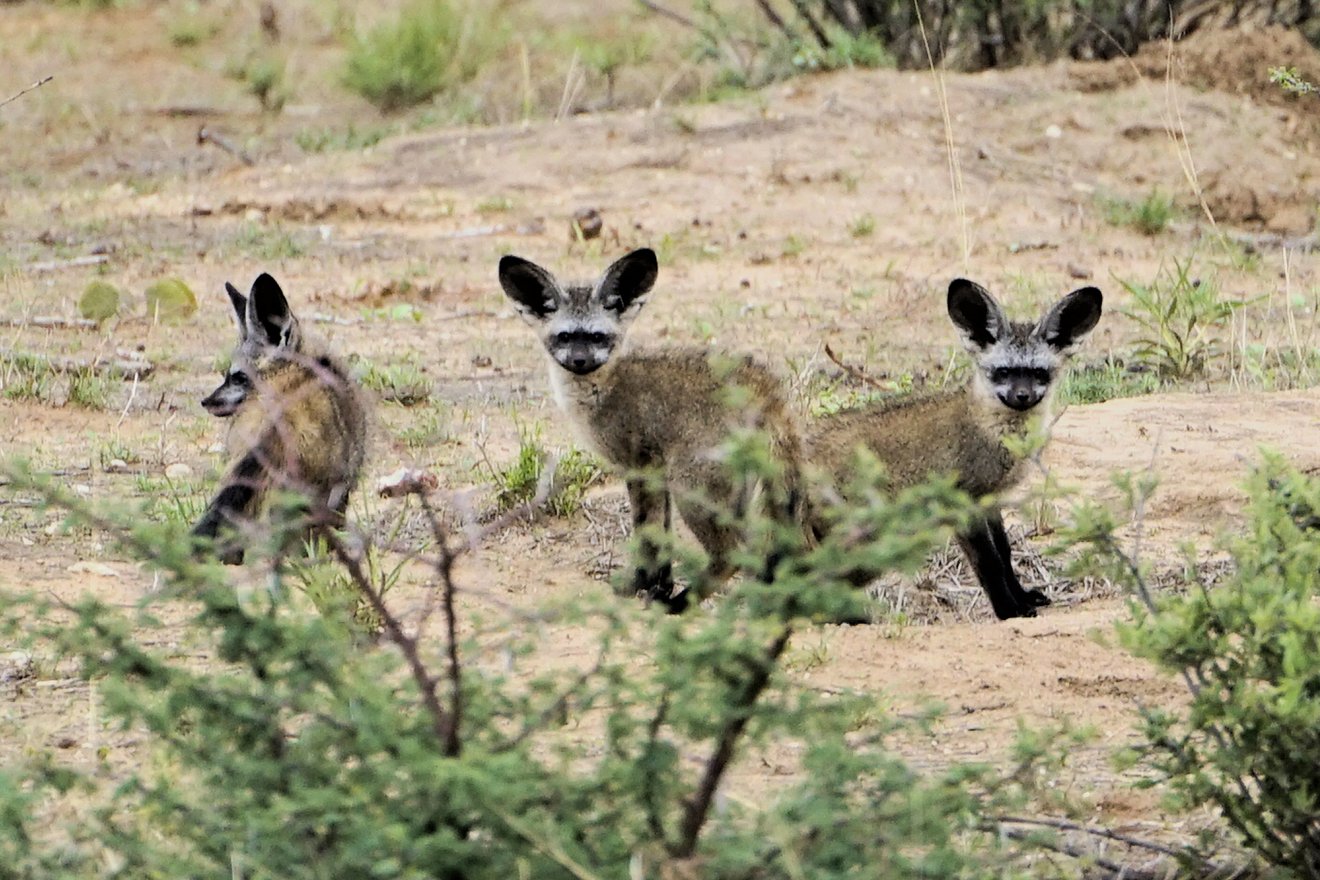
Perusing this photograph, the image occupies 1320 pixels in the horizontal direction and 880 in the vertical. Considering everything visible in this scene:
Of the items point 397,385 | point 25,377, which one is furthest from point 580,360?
point 25,377

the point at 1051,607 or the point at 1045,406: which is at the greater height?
the point at 1045,406

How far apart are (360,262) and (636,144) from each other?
2.75 meters

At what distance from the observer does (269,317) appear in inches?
293

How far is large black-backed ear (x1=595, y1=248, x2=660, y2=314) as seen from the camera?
7.70 meters

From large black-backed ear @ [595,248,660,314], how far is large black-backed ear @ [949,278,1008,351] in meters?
1.15

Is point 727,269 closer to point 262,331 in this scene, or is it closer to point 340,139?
point 262,331

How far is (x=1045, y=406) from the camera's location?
739 centimetres

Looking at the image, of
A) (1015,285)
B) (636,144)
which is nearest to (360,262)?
(636,144)

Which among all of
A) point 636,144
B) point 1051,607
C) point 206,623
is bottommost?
point 1051,607

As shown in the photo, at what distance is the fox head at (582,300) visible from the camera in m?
7.53

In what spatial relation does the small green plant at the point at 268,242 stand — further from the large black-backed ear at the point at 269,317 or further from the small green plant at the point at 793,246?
the large black-backed ear at the point at 269,317

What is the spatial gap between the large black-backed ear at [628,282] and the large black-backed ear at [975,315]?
1.15 metres

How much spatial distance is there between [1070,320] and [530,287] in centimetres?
206

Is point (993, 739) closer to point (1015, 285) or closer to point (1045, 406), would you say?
point (1045, 406)
